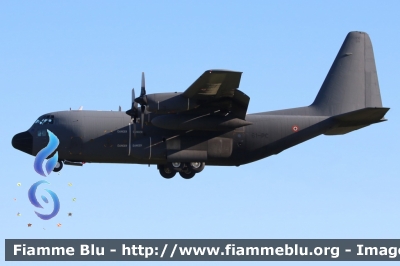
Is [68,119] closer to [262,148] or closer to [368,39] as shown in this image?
[262,148]

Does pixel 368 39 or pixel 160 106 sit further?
pixel 368 39

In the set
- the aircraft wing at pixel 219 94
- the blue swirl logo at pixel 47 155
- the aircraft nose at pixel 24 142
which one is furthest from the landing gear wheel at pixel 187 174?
the aircraft nose at pixel 24 142

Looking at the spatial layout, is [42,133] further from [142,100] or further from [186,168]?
[186,168]

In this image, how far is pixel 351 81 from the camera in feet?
103

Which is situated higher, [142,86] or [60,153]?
[142,86]

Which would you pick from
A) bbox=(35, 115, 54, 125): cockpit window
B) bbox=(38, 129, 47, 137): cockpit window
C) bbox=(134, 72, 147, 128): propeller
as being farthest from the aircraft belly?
bbox=(38, 129, 47, 137): cockpit window

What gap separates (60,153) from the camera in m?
29.2

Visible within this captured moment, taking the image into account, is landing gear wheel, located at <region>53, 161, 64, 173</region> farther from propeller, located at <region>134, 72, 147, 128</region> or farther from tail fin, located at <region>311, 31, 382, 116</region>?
tail fin, located at <region>311, 31, 382, 116</region>

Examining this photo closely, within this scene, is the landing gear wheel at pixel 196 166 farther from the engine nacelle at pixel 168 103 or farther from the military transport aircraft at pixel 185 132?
the engine nacelle at pixel 168 103

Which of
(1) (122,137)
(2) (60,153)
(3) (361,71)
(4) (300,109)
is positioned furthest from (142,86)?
(3) (361,71)

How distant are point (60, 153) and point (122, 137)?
259 centimetres

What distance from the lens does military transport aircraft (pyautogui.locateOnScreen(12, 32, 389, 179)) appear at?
28188 millimetres

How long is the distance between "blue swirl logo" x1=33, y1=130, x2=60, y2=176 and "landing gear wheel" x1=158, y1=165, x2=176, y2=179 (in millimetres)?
4394

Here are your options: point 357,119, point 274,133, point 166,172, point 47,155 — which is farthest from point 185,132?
point 357,119
